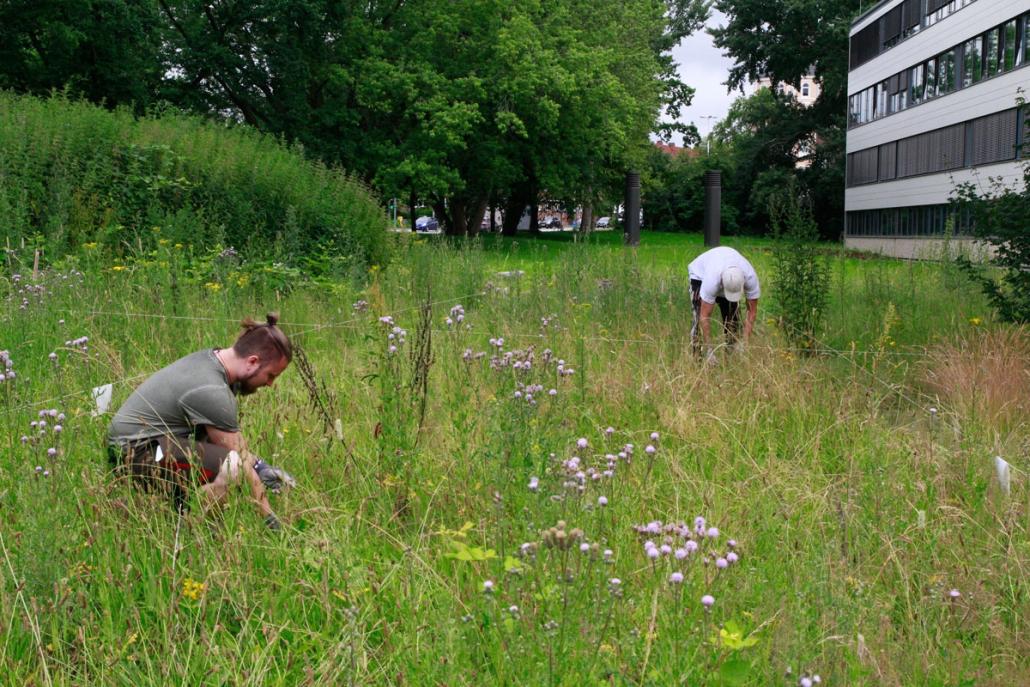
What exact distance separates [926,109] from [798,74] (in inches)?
680

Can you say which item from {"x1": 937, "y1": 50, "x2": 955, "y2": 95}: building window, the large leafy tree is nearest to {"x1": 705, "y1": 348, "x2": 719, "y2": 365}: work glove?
{"x1": 937, "y1": 50, "x2": 955, "y2": 95}: building window

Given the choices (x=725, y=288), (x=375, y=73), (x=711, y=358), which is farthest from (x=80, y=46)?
(x=711, y=358)

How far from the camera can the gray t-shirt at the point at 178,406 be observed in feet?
14.3

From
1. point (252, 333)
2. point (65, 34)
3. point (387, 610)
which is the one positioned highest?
point (65, 34)

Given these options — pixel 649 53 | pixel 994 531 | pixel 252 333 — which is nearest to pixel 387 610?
pixel 252 333

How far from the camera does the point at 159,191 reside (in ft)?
40.5

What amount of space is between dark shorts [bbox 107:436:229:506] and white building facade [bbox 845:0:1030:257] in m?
26.8

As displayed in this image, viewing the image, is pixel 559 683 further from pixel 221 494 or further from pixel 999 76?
pixel 999 76

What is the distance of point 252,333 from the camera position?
15.2ft

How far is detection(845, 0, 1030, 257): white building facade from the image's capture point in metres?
34.2

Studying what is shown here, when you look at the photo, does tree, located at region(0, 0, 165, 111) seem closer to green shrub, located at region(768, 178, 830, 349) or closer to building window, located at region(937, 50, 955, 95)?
green shrub, located at region(768, 178, 830, 349)

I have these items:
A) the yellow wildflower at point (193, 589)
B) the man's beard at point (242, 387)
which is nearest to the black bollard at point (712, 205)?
the man's beard at point (242, 387)

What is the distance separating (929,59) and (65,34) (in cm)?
3208

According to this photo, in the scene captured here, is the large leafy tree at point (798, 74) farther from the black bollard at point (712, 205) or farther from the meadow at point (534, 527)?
the meadow at point (534, 527)
